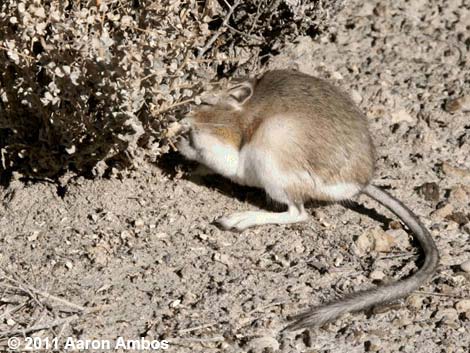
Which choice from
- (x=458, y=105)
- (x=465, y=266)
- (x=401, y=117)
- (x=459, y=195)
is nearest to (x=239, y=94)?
(x=401, y=117)

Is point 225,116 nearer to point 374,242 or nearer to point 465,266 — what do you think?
point 374,242

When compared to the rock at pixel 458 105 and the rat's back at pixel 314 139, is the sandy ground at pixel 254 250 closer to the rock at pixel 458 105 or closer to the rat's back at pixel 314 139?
the rock at pixel 458 105

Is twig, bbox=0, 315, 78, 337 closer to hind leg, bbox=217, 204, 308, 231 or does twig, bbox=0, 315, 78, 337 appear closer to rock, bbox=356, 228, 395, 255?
hind leg, bbox=217, 204, 308, 231

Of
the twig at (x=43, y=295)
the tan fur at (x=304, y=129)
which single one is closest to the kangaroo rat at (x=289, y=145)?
the tan fur at (x=304, y=129)

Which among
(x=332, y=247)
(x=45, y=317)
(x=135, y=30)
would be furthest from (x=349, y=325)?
(x=135, y=30)

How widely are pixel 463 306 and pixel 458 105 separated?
2.01 m

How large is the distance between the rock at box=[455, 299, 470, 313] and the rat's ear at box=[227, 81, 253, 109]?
1739 millimetres

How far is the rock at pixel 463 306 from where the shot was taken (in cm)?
517

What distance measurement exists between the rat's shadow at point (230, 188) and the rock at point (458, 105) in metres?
1.19

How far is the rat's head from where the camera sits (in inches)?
232

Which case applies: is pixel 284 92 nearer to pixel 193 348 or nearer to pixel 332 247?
pixel 332 247

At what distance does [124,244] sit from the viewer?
561cm

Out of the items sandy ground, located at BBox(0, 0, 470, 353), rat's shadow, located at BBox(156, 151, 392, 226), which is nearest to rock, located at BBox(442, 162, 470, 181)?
sandy ground, located at BBox(0, 0, 470, 353)

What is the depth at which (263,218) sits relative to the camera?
228 inches
